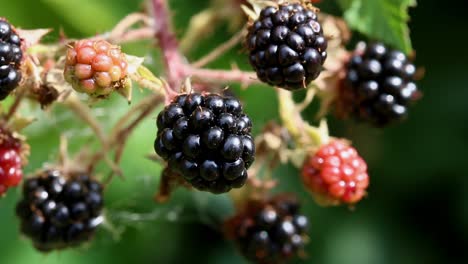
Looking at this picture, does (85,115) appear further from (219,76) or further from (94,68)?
(94,68)

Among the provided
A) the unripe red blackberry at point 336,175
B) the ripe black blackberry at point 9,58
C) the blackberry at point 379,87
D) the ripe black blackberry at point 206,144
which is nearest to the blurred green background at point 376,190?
the blackberry at point 379,87

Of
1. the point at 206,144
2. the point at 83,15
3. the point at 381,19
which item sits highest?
the point at 206,144

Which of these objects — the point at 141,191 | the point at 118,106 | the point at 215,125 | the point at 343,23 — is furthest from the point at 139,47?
the point at 215,125

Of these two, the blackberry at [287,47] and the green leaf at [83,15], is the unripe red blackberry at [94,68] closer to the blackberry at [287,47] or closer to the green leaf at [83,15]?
the blackberry at [287,47]

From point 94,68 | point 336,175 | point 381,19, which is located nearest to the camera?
point 94,68

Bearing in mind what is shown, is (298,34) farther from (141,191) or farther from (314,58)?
(141,191)

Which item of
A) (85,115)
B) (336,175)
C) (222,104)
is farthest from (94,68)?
(336,175)

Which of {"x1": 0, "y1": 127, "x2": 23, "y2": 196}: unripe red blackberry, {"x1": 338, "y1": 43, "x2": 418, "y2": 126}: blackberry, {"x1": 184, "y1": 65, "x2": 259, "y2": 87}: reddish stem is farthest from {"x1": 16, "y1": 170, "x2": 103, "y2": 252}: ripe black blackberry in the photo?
{"x1": 338, "y1": 43, "x2": 418, "y2": 126}: blackberry
